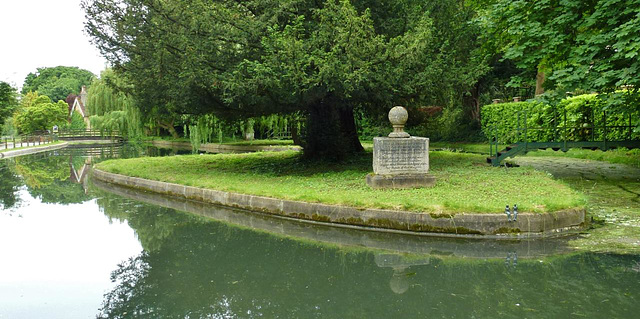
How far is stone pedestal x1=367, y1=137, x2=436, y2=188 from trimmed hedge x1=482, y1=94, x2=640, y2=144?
424cm

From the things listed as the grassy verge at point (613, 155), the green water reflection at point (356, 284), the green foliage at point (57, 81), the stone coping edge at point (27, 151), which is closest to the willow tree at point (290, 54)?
the green water reflection at point (356, 284)

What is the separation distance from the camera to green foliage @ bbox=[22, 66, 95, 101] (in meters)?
89.5

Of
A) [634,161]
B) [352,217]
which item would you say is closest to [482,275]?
[352,217]

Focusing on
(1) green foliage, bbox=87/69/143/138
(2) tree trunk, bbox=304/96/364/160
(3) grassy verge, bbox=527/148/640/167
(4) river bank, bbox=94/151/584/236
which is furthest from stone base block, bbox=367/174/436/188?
(1) green foliage, bbox=87/69/143/138

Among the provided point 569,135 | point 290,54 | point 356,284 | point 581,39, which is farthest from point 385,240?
point 569,135

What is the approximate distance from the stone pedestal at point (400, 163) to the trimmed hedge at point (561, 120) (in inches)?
167

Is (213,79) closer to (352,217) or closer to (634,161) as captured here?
(352,217)

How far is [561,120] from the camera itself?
21.2 metres

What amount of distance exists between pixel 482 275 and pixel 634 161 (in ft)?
50.9

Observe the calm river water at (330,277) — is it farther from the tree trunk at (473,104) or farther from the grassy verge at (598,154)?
the tree trunk at (473,104)

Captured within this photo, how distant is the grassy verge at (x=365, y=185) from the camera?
8992 millimetres

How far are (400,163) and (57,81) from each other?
99.5 metres

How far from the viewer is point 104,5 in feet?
56.2

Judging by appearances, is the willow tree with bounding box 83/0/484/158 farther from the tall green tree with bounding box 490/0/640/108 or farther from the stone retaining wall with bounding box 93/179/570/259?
the stone retaining wall with bounding box 93/179/570/259
